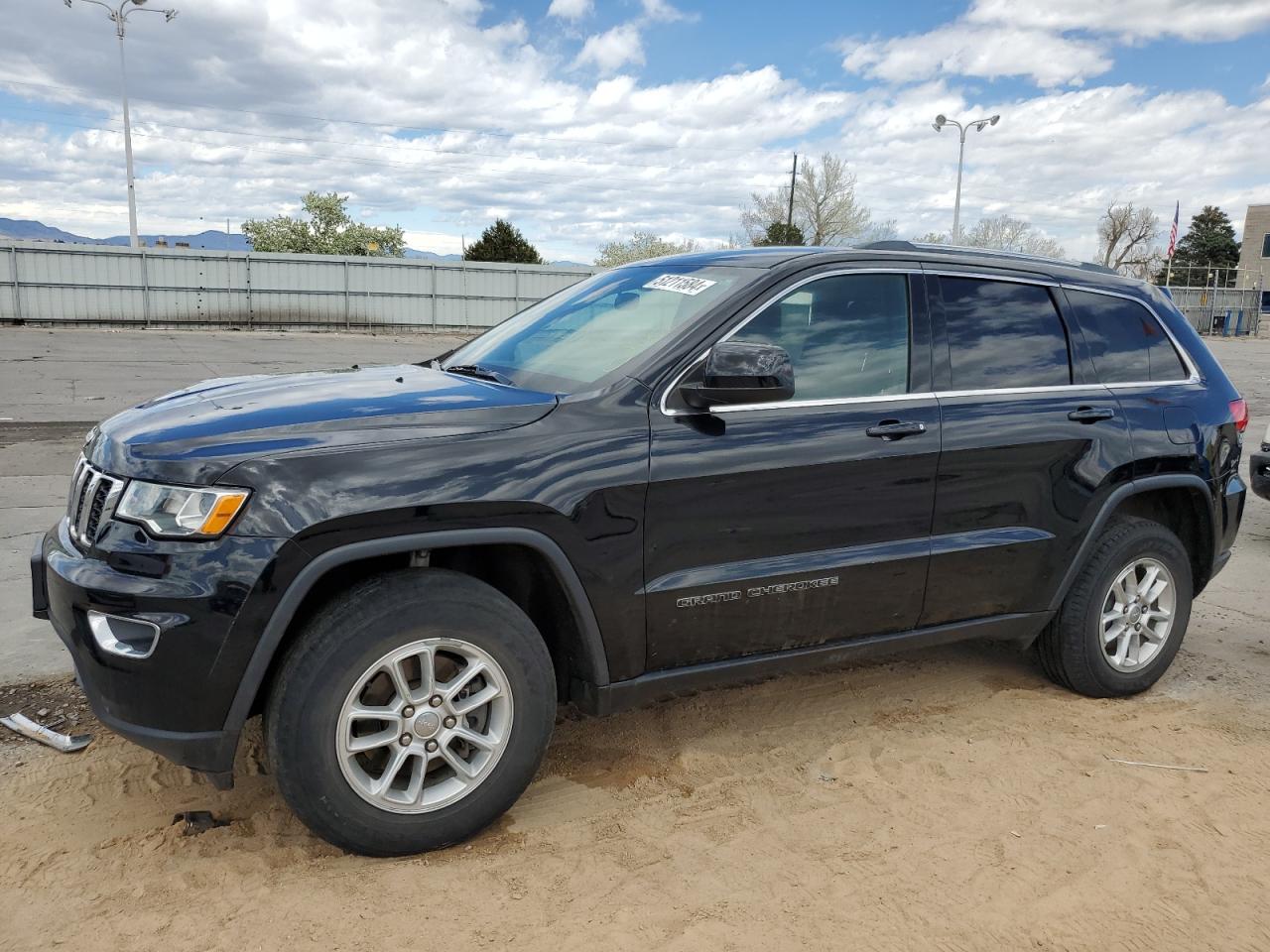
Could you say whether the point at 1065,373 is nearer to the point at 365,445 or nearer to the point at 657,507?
the point at 657,507

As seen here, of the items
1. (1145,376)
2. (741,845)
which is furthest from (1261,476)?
(741,845)

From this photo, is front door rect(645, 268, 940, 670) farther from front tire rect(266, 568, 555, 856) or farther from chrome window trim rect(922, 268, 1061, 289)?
front tire rect(266, 568, 555, 856)

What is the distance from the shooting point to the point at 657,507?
3160mm

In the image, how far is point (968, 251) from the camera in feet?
Result: 13.6

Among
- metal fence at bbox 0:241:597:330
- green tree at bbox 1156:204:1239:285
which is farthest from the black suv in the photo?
green tree at bbox 1156:204:1239:285

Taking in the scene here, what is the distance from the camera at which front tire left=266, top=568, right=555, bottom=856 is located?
2.76 m

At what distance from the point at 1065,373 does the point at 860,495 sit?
1.24 meters

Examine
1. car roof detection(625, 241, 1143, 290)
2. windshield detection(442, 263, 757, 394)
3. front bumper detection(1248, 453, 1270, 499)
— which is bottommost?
front bumper detection(1248, 453, 1270, 499)

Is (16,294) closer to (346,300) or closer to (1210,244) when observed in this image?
(346,300)

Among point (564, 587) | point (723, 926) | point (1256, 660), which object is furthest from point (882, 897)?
point (1256, 660)

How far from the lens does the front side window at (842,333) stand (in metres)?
3.53

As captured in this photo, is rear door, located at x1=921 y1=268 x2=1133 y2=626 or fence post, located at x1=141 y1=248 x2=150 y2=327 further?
fence post, located at x1=141 y1=248 x2=150 y2=327

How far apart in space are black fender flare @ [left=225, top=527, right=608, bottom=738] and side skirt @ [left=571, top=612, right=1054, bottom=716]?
0.83 feet

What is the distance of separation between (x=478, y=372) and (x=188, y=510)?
4.39 feet
